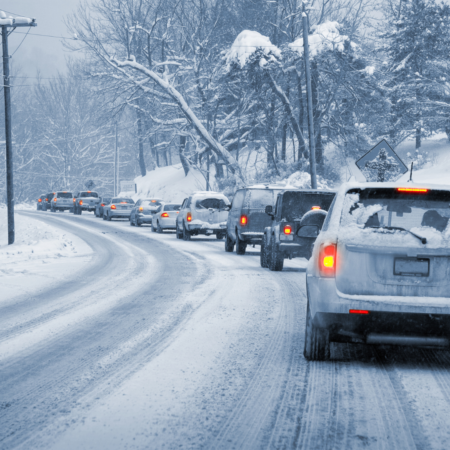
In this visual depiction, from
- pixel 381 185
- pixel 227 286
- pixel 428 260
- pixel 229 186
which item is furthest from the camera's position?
pixel 229 186

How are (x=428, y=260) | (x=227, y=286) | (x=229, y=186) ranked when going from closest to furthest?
(x=428, y=260)
(x=227, y=286)
(x=229, y=186)

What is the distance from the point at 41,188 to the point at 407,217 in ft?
276

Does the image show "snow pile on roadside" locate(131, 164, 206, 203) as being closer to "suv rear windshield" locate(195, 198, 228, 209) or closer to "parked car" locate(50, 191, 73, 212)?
"parked car" locate(50, 191, 73, 212)

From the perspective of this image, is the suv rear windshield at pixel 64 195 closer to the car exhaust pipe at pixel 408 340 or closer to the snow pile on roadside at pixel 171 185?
the snow pile on roadside at pixel 171 185

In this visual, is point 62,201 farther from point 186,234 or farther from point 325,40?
point 186,234

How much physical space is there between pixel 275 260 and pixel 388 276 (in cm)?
964

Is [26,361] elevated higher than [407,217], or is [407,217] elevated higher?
[407,217]

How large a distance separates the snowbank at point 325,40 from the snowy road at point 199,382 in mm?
28937

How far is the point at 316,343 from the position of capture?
21.7ft

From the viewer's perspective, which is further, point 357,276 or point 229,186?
point 229,186

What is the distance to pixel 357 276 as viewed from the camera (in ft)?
20.5

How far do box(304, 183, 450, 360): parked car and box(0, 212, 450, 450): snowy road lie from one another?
1.42ft

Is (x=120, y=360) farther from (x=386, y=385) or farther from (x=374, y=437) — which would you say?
(x=374, y=437)

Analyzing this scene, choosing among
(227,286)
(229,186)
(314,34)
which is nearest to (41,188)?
(229,186)
